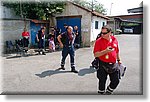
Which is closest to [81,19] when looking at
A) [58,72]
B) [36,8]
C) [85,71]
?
[36,8]

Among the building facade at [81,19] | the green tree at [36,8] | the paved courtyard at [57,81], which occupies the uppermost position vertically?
the green tree at [36,8]

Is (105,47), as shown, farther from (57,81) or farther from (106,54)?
(57,81)

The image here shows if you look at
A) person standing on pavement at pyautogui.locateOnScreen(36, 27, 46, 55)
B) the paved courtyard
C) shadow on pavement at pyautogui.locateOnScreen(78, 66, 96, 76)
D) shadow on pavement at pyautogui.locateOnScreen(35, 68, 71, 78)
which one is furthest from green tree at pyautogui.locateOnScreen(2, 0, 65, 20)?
shadow on pavement at pyautogui.locateOnScreen(78, 66, 96, 76)

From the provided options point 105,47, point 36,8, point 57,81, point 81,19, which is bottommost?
point 57,81

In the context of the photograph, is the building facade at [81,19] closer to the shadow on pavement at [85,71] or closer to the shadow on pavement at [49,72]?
the shadow on pavement at [85,71]

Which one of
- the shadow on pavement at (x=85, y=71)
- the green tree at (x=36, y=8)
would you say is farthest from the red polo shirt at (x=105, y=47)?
the green tree at (x=36, y=8)

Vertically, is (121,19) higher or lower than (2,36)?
higher

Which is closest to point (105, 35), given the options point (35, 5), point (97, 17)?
point (35, 5)

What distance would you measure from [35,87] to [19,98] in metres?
0.92

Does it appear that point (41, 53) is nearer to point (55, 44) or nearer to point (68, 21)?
point (55, 44)

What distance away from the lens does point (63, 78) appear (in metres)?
5.63

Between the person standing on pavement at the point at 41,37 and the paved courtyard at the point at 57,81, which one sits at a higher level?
the person standing on pavement at the point at 41,37

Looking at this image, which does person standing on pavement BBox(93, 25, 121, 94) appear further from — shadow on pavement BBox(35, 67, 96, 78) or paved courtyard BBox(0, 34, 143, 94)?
shadow on pavement BBox(35, 67, 96, 78)

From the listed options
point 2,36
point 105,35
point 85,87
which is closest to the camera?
point 105,35
